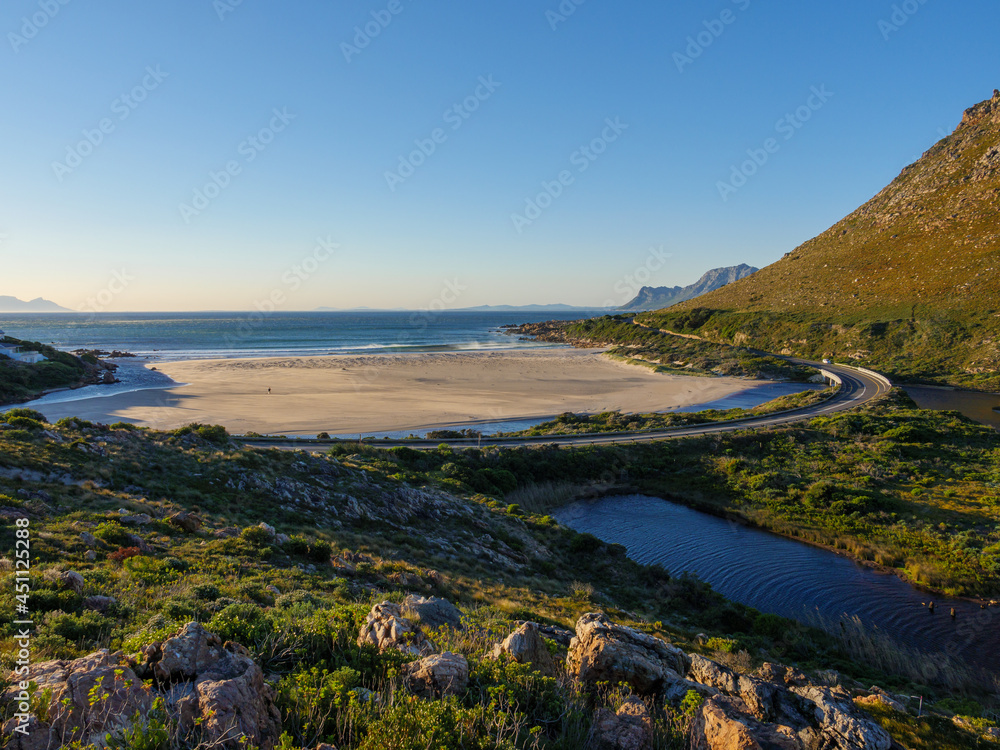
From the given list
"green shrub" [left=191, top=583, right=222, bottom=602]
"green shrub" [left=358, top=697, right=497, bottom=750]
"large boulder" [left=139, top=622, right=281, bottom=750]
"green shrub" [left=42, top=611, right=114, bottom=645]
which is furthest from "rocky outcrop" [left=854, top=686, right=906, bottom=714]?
"green shrub" [left=42, top=611, right=114, bottom=645]

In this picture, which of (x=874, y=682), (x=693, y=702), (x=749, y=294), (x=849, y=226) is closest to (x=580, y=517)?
(x=874, y=682)

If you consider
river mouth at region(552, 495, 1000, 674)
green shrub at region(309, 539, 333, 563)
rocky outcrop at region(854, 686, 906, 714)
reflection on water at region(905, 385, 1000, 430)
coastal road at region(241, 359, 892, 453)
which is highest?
green shrub at region(309, 539, 333, 563)

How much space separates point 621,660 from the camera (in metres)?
7.56

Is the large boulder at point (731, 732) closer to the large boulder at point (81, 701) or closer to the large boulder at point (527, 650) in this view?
the large boulder at point (527, 650)

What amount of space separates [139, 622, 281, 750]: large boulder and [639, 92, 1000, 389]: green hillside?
308 ft

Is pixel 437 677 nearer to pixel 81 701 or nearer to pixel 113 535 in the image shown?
pixel 81 701

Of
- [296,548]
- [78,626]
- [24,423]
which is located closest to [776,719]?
[78,626]

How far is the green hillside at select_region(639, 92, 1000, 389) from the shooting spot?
78250mm

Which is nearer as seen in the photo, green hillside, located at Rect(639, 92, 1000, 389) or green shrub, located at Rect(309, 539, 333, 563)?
green shrub, located at Rect(309, 539, 333, 563)

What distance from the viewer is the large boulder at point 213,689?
475 cm

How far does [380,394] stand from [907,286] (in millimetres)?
104600

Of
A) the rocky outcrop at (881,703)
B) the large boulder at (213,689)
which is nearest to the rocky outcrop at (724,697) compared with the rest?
the rocky outcrop at (881,703)

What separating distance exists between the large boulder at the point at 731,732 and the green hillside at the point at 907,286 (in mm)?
88297

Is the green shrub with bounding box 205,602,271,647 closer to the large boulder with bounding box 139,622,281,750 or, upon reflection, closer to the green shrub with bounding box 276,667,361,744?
the large boulder with bounding box 139,622,281,750
